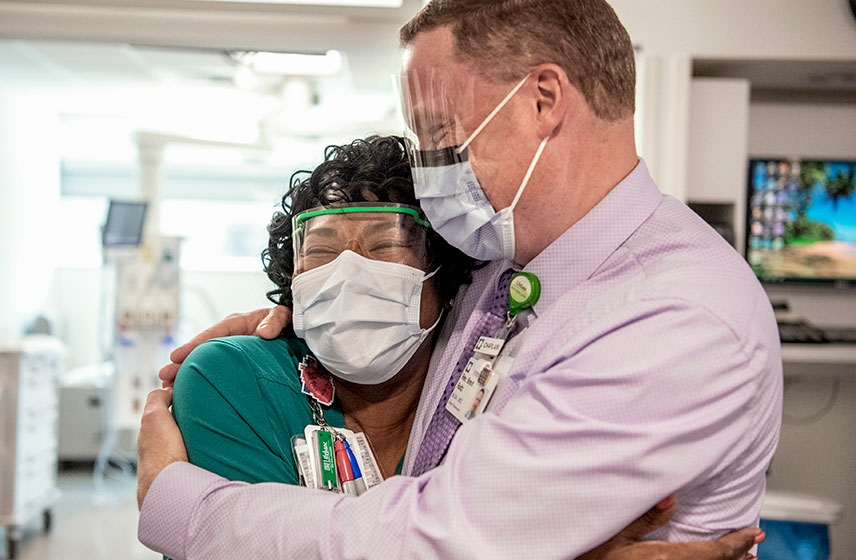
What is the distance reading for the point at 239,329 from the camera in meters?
1.56

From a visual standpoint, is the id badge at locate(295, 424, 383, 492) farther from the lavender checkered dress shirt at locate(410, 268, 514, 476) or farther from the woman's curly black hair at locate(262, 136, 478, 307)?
the woman's curly black hair at locate(262, 136, 478, 307)

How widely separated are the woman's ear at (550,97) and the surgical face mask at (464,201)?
0.08 feet

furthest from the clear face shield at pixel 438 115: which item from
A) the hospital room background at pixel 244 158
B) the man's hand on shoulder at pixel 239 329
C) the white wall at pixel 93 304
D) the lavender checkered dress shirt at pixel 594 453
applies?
the white wall at pixel 93 304

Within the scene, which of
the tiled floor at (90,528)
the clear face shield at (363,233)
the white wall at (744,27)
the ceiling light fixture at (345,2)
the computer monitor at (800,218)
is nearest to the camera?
the clear face shield at (363,233)

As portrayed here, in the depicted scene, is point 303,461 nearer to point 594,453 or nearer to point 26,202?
point 594,453

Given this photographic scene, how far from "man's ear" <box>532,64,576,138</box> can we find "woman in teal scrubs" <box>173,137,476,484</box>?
14.1 inches

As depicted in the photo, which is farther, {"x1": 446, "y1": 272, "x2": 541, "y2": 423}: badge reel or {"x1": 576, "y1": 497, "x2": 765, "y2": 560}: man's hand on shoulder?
{"x1": 446, "y1": 272, "x2": 541, "y2": 423}: badge reel

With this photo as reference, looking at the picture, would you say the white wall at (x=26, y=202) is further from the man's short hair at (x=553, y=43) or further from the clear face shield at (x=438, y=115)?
the man's short hair at (x=553, y=43)

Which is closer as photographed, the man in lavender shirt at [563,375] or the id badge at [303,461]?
the man in lavender shirt at [563,375]

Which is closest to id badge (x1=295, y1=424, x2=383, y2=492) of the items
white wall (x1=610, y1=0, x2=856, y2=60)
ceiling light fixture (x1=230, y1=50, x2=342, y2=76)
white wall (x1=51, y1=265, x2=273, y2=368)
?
white wall (x1=610, y1=0, x2=856, y2=60)

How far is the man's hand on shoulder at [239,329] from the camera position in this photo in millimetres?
1425

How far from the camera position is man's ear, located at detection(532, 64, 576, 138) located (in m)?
1.14

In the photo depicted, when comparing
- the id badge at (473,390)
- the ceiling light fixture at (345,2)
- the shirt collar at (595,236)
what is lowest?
the id badge at (473,390)

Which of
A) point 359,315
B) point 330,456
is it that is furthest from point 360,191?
point 330,456
